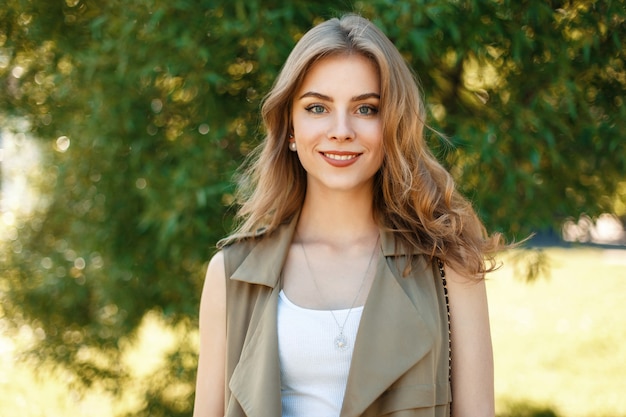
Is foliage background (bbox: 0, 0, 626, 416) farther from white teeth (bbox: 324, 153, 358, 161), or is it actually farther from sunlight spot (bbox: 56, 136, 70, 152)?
white teeth (bbox: 324, 153, 358, 161)

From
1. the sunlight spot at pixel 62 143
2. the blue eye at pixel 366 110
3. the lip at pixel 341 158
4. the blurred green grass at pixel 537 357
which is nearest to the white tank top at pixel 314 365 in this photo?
the lip at pixel 341 158

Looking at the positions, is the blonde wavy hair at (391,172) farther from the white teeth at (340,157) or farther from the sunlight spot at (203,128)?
the sunlight spot at (203,128)

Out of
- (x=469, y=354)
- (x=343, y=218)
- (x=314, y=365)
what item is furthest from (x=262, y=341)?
(x=469, y=354)

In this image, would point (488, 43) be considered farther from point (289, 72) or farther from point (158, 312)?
point (158, 312)

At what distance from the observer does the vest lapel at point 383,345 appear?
2.13 m

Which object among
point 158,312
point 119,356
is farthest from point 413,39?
point 119,356

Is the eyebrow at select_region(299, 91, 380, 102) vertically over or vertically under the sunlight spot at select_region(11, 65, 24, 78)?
under

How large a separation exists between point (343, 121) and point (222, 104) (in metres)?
1.13

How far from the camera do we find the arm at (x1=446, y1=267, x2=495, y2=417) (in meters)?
2.21

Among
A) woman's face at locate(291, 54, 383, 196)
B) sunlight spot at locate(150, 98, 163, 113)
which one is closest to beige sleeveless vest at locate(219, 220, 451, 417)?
woman's face at locate(291, 54, 383, 196)

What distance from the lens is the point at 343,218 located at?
2441 millimetres

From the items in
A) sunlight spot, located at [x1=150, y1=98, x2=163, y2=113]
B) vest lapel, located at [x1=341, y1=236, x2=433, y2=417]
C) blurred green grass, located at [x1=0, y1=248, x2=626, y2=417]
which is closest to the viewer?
vest lapel, located at [x1=341, y1=236, x2=433, y2=417]

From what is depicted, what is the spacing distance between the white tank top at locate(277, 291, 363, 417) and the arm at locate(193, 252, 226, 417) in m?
0.22

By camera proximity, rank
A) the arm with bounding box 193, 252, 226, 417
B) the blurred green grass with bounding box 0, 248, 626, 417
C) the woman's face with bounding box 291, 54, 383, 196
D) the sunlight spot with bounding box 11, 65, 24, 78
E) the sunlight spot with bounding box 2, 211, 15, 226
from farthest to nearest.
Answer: the blurred green grass with bounding box 0, 248, 626, 417
the sunlight spot with bounding box 2, 211, 15, 226
the sunlight spot with bounding box 11, 65, 24, 78
the arm with bounding box 193, 252, 226, 417
the woman's face with bounding box 291, 54, 383, 196
